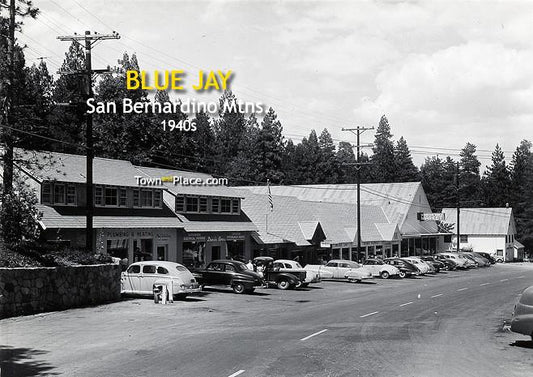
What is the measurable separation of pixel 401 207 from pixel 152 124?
32.9m

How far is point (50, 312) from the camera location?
23828 mm

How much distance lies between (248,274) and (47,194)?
37.4 feet

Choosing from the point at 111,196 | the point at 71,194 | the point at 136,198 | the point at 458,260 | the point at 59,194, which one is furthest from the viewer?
the point at 458,260

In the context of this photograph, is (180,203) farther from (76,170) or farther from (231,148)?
(231,148)

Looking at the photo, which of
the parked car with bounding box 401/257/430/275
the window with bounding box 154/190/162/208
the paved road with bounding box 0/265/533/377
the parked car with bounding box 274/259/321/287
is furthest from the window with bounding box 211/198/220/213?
the parked car with bounding box 401/257/430/275

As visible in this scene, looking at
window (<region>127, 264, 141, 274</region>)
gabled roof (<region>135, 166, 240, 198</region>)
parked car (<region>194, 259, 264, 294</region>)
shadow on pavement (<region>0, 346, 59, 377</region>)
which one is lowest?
shadow on pavement (<region>0, 346, 59, 377</region>)

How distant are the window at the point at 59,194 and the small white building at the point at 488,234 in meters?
70.4

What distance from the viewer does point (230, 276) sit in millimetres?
33375

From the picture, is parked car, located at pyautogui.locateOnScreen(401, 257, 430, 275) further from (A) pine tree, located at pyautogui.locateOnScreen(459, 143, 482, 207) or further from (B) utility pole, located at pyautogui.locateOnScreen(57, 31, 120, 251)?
(A) pine tree, located at pyautogui.locateOnScreen(459, 143, 482, 207)

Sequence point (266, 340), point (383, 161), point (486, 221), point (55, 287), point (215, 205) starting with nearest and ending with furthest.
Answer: point (266, 340) < point (55, 287) < point (215, 205) < point (486, 221) < point (383, 161)

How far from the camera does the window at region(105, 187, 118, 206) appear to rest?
37.3 m

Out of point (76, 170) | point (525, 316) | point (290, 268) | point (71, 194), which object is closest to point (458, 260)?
point (290, 268)

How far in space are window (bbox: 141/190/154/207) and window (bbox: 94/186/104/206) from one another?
3.46 metres

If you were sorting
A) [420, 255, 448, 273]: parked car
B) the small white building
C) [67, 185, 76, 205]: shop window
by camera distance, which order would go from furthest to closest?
the small white building → [420, 255, 448, 273]: parked car → [67, 185, 76, 205]: shop window
